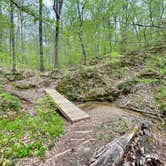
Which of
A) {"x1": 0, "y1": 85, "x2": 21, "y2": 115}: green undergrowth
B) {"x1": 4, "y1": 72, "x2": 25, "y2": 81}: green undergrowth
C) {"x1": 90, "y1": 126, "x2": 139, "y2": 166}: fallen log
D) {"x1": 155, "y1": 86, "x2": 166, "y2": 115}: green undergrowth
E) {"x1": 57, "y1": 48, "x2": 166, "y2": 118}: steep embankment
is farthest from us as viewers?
{"x1": 4, "y1": 72, "x2": 25, "y2": 81}: green undergrowth

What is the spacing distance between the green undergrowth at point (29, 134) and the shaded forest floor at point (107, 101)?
0.17 meters

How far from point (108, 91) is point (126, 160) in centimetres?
524

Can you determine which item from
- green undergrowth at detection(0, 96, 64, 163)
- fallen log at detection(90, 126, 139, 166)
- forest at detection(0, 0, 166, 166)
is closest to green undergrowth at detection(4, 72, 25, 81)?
forest at detection(0, 0, 166, 166)

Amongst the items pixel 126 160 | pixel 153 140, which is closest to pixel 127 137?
pixel 126 160

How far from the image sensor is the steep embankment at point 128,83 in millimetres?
6992

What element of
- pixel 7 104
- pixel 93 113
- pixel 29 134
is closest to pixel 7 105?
pixel 7 104

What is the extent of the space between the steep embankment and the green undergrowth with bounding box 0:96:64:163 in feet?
9.45

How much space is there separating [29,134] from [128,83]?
526 cm

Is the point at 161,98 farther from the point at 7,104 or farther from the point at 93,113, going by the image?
the point at 7,104

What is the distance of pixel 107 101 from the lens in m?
7.96

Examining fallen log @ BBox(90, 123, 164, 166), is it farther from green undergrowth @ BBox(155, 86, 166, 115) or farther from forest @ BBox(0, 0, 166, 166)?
green undergrowth @ BBox(155, 86, 166, 115)

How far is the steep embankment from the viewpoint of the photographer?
6.99 metres

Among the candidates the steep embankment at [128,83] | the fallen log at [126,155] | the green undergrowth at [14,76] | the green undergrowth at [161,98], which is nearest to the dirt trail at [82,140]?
the fallen log at [126,155]

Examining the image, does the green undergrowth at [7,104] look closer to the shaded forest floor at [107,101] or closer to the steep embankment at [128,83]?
the shaded forest floor at [107,101]
